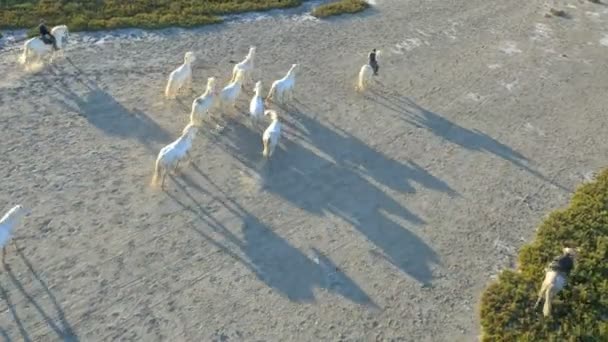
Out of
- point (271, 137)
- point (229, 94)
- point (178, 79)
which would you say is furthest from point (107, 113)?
point (271, 137)

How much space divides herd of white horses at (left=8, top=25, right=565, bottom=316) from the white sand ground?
49 centimetres

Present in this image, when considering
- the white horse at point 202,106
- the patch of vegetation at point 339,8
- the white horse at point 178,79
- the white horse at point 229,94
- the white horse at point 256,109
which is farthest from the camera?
the patch of vegetation at point 339,8

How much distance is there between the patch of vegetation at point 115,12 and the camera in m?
25.8

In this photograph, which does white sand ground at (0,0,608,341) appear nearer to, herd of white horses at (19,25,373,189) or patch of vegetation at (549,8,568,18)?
herd of white horses at (19,25,373,189)

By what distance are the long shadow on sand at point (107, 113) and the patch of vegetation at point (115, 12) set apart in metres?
4.52

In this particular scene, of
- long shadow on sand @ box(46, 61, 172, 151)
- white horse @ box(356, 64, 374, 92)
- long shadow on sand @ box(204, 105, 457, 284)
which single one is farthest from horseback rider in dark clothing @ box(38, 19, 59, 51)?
white horse @ box(356, 64, 374, 92)

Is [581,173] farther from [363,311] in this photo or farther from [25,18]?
[25,18]

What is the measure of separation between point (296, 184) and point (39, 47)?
10.1 meters

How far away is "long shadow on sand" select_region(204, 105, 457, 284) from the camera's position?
56.5 feet

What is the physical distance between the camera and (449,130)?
2212 centimetres

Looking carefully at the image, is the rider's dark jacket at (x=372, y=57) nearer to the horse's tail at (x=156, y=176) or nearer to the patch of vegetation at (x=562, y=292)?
the patch of vegetation at (x=562, y=292)

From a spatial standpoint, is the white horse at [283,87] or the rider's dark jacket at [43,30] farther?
the rider's dark jacket at [43,30]

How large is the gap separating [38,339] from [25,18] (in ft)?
52.5

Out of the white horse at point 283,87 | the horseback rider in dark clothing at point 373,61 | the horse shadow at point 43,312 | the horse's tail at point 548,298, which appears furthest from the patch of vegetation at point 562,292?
the white horse at point 283,87
